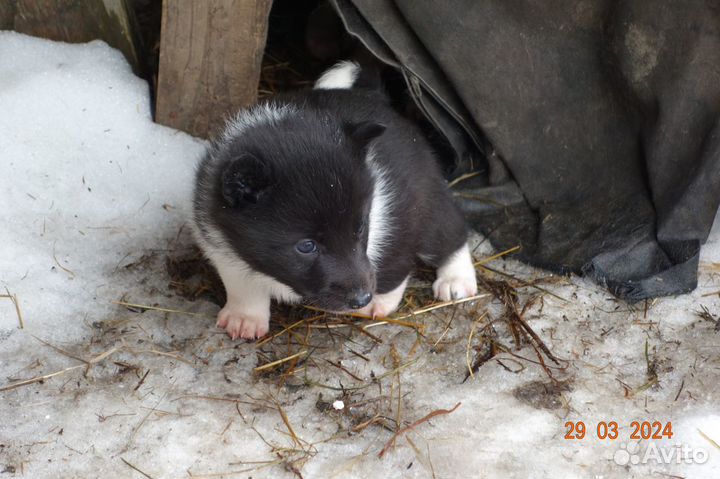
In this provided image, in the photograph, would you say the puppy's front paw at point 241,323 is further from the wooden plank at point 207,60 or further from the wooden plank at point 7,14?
the wooden plank at point 7,14

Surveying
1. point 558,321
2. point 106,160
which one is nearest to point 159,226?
point 106,160

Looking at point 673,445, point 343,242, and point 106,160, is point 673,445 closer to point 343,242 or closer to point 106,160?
point 343,242

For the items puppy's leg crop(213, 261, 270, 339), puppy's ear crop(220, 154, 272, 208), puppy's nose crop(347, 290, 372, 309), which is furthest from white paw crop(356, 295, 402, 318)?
puppy's ear crop(220, 154, 272, 208)

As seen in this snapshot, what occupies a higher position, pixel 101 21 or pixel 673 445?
pixel 101 21

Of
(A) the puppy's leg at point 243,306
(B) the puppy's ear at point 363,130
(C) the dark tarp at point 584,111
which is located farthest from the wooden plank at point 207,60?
(B) the puppy's ear at point 363,130

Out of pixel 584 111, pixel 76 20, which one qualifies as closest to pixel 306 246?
pixel 584 111

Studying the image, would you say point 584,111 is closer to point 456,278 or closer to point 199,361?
point 456,278

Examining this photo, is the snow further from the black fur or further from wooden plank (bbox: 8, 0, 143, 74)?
the black fur
